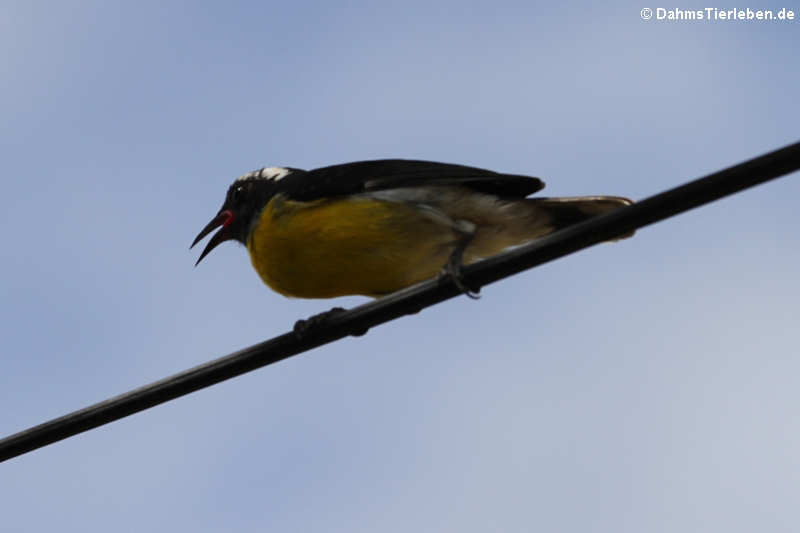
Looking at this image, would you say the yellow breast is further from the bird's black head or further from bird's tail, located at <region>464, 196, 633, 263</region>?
the bird's black head

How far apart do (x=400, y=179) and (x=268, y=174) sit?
5.90ft

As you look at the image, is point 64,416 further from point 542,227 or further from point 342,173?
point 542,227

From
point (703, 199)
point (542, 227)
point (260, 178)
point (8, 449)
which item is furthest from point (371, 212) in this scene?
point (703, 199)

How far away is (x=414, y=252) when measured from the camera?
19.8 feet

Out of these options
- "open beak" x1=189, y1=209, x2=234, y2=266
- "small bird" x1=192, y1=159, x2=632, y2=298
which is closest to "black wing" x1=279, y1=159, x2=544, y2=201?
"small bird" x1=192, y1=159, x2=632, y2=298

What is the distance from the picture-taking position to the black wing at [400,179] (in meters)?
6.01

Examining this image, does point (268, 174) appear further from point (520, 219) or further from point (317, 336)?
point (317, 336)

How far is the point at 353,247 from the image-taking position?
5984 mm

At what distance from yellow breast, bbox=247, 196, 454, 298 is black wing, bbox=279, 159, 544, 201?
0.10 metres

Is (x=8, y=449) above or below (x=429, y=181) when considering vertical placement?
below

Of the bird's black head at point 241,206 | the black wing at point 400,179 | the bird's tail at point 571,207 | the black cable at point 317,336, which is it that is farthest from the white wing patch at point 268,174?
the black cable at point 317,336

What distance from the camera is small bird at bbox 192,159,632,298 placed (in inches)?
236

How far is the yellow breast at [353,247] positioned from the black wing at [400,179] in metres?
0.10

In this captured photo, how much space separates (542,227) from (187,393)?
2791 millimetres
